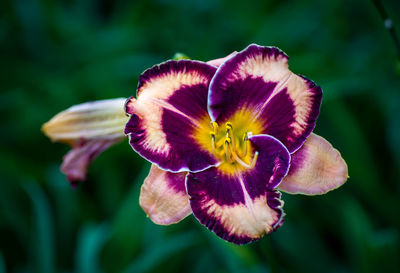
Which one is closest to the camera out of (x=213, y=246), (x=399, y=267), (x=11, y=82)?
(x=399, y=267)

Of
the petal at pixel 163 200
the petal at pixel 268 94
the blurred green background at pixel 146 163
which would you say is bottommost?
the blurred green background at pixel 146 163

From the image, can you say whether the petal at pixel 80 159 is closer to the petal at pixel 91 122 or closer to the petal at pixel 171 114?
the petal at pixel 91 122

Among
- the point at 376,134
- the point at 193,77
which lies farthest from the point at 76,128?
the point at 376,134

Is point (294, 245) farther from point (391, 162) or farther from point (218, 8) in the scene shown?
Answer: point (218, 8)

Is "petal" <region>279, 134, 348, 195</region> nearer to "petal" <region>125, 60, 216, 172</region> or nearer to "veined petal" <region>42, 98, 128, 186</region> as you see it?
"petal" <region>125, 60, 216, 172</region>

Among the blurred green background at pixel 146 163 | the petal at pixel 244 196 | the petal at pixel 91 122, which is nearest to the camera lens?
the petal at pixel 244 196

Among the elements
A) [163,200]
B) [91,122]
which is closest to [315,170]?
[163,200]

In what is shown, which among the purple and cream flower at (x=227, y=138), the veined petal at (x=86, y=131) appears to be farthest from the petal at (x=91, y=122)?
the purple and cream flower at (x=227, y=138)

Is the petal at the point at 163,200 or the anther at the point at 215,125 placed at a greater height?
the anther at the point at 215,125
